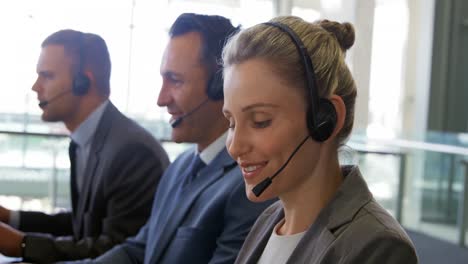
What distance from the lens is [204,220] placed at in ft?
4.51

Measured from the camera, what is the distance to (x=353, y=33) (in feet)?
3.55

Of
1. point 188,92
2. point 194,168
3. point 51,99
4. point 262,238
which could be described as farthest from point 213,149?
point 51,99

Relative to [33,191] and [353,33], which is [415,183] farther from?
[353,33]

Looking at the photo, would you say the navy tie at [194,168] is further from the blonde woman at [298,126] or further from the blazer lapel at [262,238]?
the blonde woman at [298,126]

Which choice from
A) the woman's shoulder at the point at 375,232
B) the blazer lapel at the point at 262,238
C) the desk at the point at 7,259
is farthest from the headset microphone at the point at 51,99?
the woman's shoulder at the point at 375,232

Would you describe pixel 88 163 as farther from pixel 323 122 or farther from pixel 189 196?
pixel 323 122

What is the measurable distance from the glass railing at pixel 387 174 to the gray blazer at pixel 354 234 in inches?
142

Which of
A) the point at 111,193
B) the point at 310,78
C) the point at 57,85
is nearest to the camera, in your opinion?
the point at 310,78

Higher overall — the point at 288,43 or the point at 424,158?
the point at 288,43

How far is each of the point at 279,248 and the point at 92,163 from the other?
42.5 inches

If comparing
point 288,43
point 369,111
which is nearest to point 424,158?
point 369,111

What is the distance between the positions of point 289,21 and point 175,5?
19.4ft

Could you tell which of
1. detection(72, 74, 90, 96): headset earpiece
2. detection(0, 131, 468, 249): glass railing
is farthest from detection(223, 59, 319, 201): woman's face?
detection(0, 131, 468, 249): glass railing

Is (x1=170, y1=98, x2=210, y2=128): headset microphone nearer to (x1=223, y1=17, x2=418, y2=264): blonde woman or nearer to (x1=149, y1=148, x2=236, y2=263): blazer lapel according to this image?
(x1=149, y1=148, x2=236, y2=263): blazer lapel
